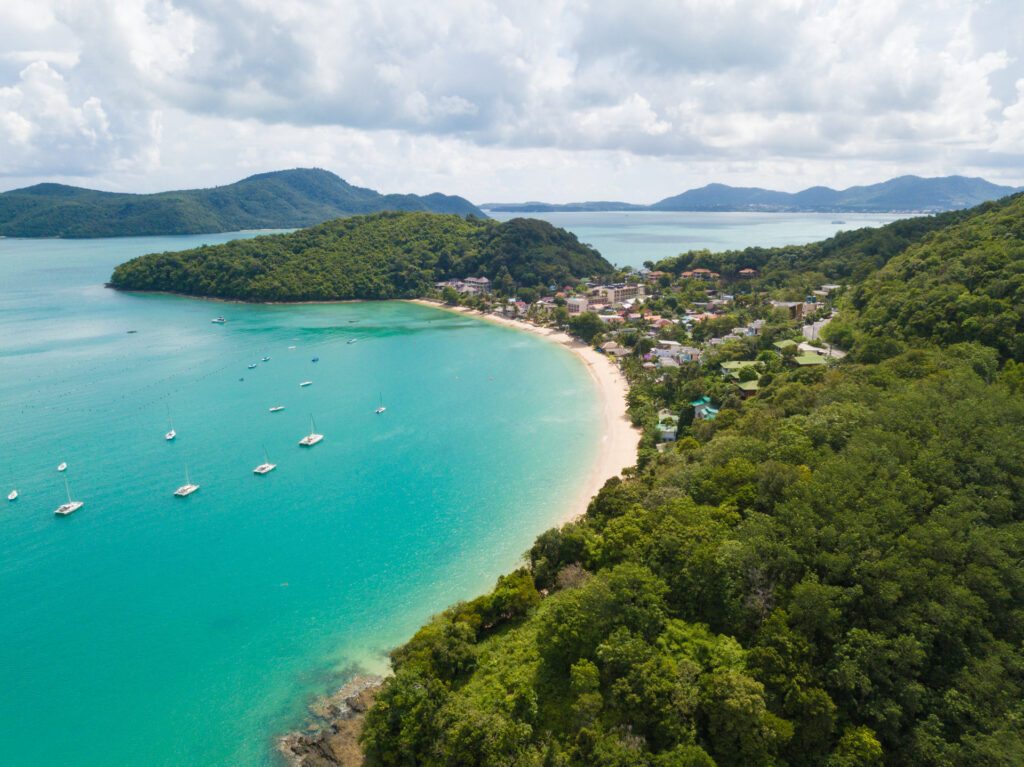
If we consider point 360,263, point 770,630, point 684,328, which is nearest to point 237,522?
point 770,630

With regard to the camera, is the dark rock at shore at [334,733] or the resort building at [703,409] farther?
the resort building at [703,409]

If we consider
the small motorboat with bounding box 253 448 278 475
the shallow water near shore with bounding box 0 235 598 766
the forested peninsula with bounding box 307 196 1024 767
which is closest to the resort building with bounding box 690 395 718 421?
the shallow water near shore with bounding box 0 235 598 766

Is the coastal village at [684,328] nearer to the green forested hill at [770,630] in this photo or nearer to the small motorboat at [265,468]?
the green forested hill at [770,630]

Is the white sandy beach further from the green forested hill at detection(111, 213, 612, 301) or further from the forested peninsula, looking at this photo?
the green forested hill at detection(111, 213, 612, 301)

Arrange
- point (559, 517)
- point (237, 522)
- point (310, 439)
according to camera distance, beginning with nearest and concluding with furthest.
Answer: point (559, 517)
point (237, 522)
point (310, 439)

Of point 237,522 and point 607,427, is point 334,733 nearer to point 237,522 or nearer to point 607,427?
point 237,522

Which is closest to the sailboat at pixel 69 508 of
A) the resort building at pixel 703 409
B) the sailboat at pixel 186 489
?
the sailboat at pixel 186 489

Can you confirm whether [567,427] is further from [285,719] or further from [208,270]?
[208,270]
